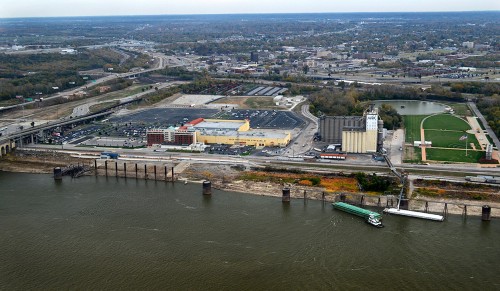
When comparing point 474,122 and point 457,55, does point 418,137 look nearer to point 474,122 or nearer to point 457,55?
point 474,122

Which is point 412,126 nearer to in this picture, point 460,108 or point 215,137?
point 460,108

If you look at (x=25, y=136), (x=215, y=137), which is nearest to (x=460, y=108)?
(x=215, y=137)

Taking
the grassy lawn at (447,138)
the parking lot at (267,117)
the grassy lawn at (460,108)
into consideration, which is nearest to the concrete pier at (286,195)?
the grassy lawn at (447,138)

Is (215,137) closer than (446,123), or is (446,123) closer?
(215,137)

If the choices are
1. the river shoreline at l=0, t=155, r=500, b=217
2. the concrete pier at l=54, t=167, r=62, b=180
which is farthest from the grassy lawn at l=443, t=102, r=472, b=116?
the concrete pier at l=54, t=167, r=62, b=180

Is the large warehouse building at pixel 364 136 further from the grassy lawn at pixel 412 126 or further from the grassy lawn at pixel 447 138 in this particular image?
the grassy lawn at pixel 447 138

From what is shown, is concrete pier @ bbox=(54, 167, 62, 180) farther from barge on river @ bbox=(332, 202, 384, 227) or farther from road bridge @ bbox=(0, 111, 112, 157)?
barge on river @ bbox=(332, 202, 384, 227)
